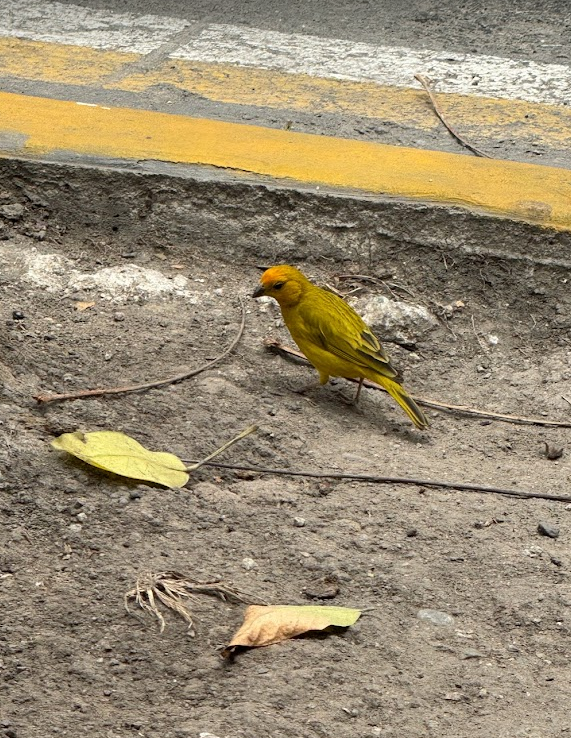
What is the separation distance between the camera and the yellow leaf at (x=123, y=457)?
3.07m

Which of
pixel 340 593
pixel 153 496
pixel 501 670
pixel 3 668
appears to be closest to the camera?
pixel 3 668

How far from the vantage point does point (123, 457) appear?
3129 mm

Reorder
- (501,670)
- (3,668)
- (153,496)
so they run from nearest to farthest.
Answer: (3,668)
(501,670)
(153,496)

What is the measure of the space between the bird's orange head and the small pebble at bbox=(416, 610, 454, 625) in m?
1.62

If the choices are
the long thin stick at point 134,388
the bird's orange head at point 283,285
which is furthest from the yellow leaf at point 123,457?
the bird's orange head at point 283,285

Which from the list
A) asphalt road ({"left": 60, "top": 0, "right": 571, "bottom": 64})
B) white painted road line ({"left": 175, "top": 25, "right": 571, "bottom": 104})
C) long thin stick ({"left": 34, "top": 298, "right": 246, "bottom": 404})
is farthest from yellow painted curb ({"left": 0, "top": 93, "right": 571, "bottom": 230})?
asphalt road ({"left": 60, "top": 0, "right": 571, "bottom": 64})

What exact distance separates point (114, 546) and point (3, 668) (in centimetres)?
51

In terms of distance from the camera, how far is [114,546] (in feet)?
9.36

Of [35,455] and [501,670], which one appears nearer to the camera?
[501,670]

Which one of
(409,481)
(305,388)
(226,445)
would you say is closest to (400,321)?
(305,388)

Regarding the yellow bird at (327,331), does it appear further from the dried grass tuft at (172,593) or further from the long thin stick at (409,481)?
the dried grass tuft at (172,593)

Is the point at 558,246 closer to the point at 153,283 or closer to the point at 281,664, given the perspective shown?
the point at 153,283

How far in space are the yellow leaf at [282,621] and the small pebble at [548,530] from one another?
2.51 ft

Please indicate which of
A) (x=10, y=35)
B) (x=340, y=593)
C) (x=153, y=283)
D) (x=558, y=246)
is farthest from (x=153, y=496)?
(x=10, y=35)
